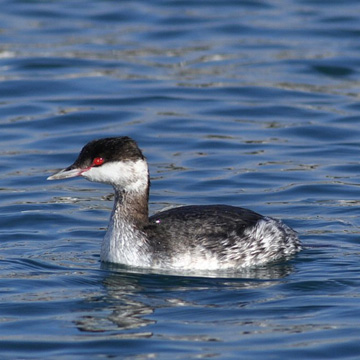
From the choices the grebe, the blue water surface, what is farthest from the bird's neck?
the blue water surface

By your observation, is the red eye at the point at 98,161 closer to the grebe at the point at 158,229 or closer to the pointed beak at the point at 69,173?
the grebe at the point at 158,229

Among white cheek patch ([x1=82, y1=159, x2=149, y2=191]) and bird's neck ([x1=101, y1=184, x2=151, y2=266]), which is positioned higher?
white cheek patch ([x1=82, y1=159, x2=149, y2=191])

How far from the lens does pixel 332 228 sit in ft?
43.2

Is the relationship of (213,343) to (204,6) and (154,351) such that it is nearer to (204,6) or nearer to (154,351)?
(154,351)

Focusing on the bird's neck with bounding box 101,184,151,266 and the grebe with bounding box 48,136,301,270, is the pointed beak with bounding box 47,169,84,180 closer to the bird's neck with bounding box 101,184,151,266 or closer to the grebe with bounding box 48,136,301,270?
the grebe with bounding box 48,136,301,270

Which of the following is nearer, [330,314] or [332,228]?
[330,314]

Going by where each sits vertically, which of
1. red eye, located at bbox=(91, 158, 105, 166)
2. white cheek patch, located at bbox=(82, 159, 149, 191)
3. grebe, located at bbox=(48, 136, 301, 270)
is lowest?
grebe, located at bbox=(48, 136, 301, 270)

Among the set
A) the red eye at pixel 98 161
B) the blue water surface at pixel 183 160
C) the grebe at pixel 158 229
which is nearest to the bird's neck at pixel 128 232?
the grebe at pixel 158 229

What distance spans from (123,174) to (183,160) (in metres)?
4.79

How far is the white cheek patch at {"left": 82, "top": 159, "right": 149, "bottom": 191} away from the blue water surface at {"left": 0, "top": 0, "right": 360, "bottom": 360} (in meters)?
0.88

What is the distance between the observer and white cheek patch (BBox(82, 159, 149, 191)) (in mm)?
11438

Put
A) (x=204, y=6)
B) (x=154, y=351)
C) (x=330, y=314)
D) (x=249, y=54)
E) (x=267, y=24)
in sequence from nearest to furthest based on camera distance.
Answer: (x=154, y=351) < (x=330, y=314) < (x=249, y=54) < (x=267, y=24) < (x=204, y=6)

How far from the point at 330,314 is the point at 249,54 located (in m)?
12.1

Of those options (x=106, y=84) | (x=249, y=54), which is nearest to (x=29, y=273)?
(x=106, y=84)
